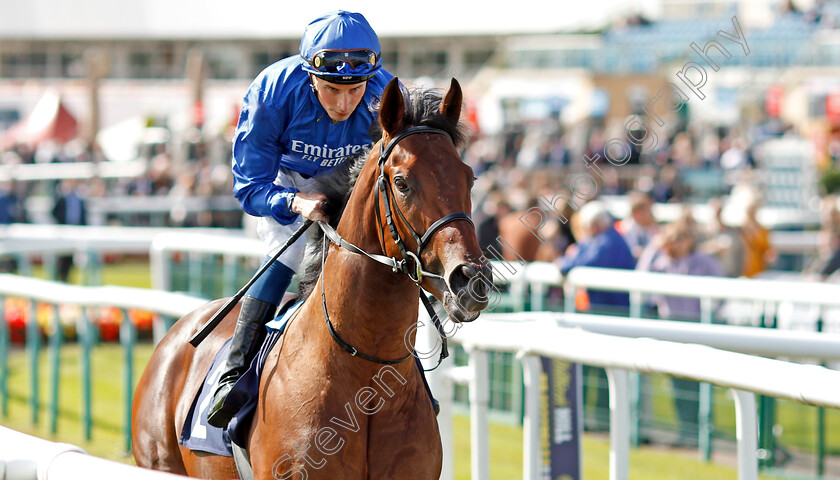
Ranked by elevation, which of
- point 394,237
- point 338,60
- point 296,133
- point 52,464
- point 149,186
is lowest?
point 52,464

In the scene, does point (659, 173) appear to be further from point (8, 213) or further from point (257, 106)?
point (257, 106)

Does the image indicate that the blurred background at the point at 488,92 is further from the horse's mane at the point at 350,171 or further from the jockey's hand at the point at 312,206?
the jockey's hand at the point at 312,206

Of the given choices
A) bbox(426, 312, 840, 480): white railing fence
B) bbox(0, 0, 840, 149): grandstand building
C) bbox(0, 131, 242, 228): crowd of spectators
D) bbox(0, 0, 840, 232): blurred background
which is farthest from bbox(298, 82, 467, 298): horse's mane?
bbox(0, 0, 840, 149): grandstand building

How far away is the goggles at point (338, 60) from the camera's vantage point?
2674mm

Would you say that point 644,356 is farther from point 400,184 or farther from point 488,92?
point 488,92

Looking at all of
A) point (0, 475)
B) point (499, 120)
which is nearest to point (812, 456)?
point (0, 475)

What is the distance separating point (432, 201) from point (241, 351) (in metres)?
0.94

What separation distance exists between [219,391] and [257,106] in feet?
2.90

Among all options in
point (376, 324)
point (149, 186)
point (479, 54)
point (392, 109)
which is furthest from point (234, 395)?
point (479, 54)

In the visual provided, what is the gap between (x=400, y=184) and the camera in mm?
2301

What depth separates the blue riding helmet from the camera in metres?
2.68

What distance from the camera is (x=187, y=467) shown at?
10.1 ft

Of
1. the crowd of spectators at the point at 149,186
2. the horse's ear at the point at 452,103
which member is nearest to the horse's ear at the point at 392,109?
the horse's ear at the point at 452,103

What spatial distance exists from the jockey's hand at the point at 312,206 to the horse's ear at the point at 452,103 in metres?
0.46
